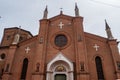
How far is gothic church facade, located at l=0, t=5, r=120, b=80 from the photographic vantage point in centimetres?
1505

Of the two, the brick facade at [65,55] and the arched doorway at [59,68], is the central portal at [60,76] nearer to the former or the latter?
the arched doorway at [59,68]

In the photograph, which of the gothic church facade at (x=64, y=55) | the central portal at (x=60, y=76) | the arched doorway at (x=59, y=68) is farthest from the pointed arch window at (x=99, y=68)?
the central portal at (x=60, y=76)

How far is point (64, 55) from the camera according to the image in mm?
15914

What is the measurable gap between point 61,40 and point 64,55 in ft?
7.46

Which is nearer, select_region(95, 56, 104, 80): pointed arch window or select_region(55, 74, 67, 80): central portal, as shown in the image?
select_region(95, 56, 104, 80): pointed arch window

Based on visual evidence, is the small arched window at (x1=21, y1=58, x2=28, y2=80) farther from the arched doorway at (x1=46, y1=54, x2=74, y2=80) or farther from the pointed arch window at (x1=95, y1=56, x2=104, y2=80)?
the pointed arch window at (x1=95, y1=56, x2=104, y2=80)

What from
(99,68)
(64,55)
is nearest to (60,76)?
(64,55)

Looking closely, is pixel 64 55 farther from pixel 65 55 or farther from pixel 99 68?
pixel 99 68

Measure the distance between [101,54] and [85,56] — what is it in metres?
2.08

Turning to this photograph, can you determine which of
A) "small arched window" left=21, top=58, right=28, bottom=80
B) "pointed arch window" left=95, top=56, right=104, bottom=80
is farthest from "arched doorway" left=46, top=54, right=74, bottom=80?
"small arched window" left=21, top=58, right=28, bottom=80

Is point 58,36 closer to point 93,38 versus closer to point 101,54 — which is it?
point 93,38

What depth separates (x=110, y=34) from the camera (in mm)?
17172

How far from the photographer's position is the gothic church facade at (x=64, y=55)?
15.1 meters

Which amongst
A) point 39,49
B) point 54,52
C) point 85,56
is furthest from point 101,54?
point 39,49
